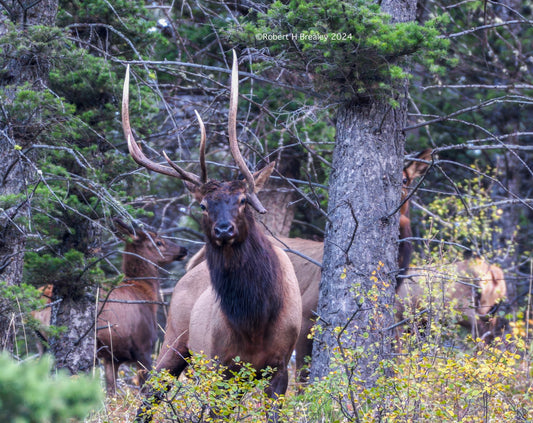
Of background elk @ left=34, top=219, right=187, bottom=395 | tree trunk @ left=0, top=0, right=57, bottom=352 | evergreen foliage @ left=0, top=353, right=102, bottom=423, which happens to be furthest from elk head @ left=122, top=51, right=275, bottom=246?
background elk @ left=34, top=219, right=187, bottom=395

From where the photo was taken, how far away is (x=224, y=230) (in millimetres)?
5289

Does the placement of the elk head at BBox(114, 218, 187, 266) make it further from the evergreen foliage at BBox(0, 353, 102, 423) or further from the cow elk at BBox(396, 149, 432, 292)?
the evergreen foliage at BBox(0, 353, 102, 423)

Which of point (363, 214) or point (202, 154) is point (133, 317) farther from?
point (363, 214)

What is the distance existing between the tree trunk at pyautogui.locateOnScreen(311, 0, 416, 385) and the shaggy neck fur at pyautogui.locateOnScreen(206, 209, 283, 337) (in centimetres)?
54

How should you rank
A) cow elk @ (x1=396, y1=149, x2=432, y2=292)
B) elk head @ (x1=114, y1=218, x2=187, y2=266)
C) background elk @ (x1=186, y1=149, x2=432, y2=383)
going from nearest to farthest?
background elk @ (x1=186, y1=149, x2=432, y2=383) < cow elk @ (x1=396, y1=149, x2=432, y2=292) < elk head @ (x1=114, y1=218, x2=187, y2=266)

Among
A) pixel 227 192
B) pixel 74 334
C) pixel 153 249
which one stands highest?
pixel 227 192

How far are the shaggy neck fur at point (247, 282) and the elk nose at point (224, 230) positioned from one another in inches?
10.2

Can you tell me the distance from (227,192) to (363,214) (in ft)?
3.98

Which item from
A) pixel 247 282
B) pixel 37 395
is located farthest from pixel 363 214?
pixel 37 395

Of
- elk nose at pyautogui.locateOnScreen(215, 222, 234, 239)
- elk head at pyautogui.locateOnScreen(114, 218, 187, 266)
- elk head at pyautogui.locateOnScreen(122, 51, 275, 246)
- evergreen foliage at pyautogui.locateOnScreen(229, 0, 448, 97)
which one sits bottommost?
elk head at pyautogui.locateOnScreen(114, 218, 187, 266)

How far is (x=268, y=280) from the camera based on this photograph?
561cm

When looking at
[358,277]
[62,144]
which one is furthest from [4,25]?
[358,277]

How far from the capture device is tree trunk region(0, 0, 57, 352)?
19.8 ft

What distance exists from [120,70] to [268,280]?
377cm
